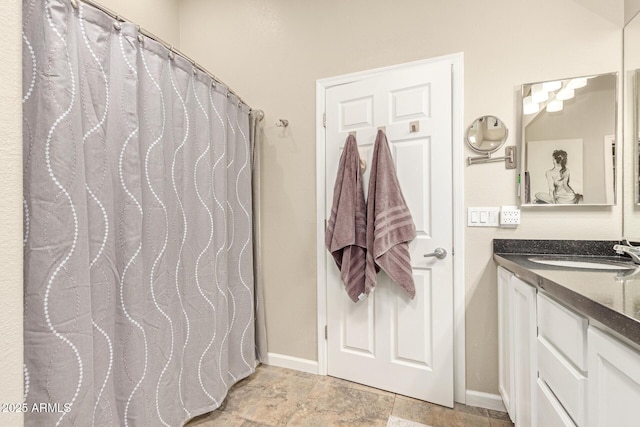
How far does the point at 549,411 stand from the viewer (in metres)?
0.86

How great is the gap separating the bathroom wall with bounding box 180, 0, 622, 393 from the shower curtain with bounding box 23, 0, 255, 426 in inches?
18.1

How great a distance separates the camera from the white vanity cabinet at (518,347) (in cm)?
101

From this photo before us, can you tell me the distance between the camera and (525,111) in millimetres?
1515

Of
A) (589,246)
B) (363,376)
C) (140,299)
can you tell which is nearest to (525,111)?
(589,246)

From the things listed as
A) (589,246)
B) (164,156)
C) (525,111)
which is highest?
(525,111)

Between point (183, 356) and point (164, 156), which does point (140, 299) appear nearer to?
point (183, 356)

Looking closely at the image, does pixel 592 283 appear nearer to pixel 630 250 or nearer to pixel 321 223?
pixel 630 250

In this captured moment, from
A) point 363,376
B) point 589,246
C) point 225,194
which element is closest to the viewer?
point 589,246

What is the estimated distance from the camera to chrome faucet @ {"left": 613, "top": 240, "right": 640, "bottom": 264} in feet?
3.94

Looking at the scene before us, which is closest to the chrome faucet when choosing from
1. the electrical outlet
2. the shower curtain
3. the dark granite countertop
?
the dark granite countertop

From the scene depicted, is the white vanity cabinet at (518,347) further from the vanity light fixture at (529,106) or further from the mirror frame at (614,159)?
the vanity light fixture at (529,106)

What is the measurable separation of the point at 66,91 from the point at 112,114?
0.61 ft

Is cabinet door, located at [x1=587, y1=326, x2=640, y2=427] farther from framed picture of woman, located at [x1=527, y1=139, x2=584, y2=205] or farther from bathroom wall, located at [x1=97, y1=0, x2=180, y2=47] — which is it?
bathroom wall, located at [x1=97, y1=0, x2=180, y2=47]

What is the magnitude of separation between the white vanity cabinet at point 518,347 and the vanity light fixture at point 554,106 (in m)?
0.90
